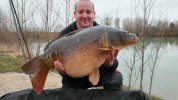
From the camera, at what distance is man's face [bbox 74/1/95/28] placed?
89.7 inches

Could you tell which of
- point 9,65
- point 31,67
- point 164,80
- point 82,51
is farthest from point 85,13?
point 9,65

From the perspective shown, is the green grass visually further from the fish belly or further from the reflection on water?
the fish belly

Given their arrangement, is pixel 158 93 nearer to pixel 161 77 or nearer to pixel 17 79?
pixel 161 77

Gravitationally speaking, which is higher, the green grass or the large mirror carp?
the large mirror carp

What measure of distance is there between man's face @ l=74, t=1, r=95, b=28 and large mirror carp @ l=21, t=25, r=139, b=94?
0.42m

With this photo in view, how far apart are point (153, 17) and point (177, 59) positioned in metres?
6.23

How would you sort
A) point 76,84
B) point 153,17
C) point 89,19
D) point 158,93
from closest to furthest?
1. point 89,19
2. point 76,84
3. point 153,17
4. point 158,93

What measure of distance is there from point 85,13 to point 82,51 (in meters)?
0.58

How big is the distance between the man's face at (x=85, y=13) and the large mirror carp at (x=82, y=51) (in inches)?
16.6

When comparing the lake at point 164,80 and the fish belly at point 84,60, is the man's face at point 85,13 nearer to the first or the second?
the fish belly at point 84,60

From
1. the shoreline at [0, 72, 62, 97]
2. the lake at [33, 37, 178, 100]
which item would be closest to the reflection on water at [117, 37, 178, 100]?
the lake at [33, 37, 178, 100]

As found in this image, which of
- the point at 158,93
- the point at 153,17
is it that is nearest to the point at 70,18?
the point at 153,17

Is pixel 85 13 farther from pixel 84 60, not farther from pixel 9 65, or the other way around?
pixel 9 65

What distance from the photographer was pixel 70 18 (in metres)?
7.33
